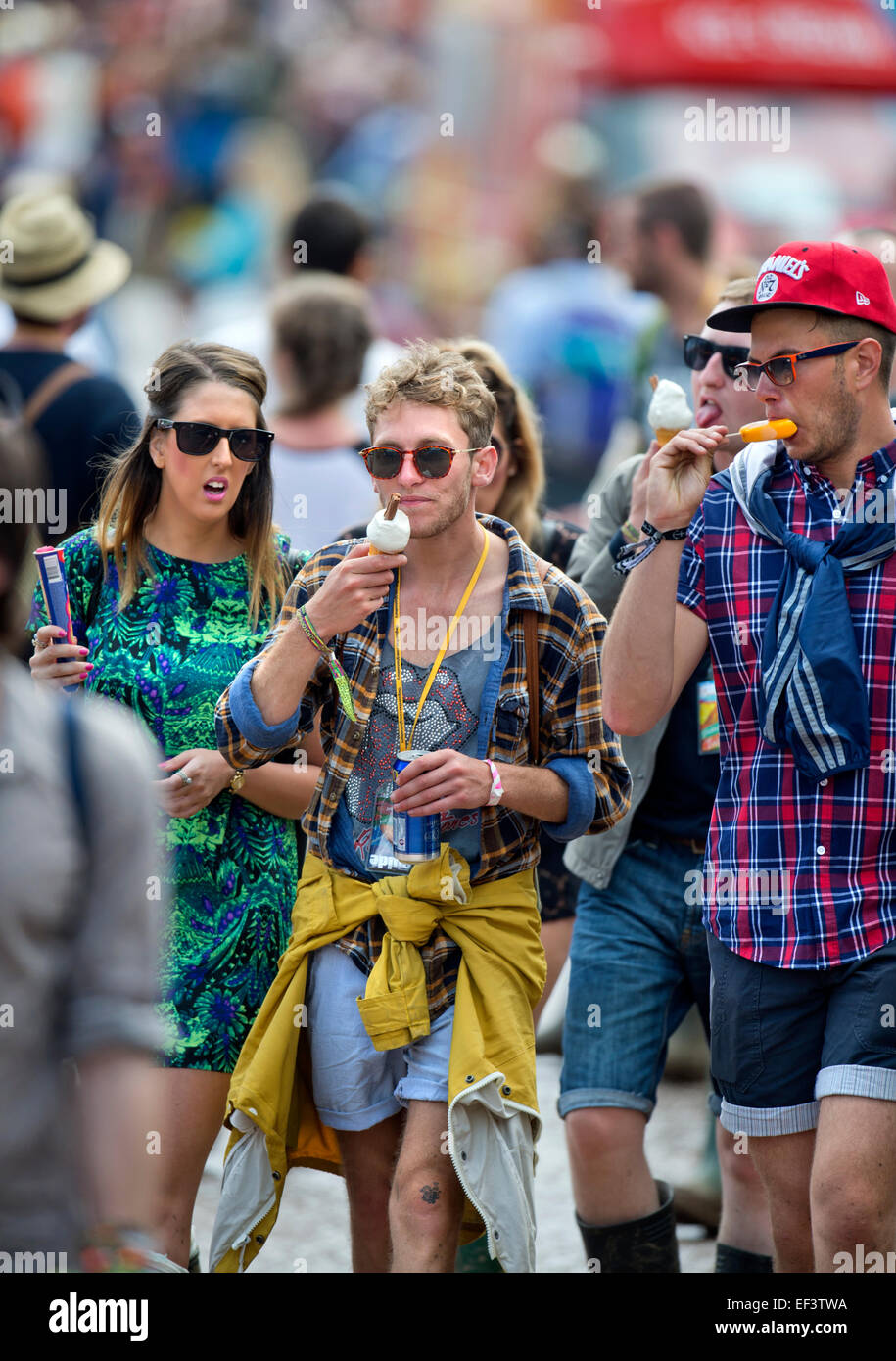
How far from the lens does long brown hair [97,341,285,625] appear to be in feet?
14.3

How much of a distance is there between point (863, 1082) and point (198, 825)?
1569 mm

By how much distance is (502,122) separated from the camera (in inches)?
590

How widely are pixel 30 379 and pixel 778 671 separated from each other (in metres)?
3.22

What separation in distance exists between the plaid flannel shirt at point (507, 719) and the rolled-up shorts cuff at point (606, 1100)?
27.7 inches

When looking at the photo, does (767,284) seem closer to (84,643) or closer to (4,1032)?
(84,643)

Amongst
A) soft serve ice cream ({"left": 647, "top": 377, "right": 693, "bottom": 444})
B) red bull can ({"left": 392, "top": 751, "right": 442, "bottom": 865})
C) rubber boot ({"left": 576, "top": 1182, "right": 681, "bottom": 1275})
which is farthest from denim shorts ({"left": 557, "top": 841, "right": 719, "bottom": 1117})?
soft serve ice cream ({"left": 647, "top": 377, "right": 693, "bottom": 444})

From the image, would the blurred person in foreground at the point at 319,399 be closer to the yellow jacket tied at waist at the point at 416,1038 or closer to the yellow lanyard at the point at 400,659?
the yellow lanyard at the point at 400,659

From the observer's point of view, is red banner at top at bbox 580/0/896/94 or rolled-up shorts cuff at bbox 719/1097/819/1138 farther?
red banner at top at bbox 580/0/896/94

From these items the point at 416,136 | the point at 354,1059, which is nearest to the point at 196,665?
the point at 354,1059

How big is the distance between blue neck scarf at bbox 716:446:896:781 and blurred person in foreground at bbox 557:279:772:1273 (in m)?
0.63

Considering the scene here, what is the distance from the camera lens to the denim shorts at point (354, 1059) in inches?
148

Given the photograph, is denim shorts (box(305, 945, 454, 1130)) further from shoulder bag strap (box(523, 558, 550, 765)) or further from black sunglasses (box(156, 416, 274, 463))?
black sunglasses (box(156, 416, 274, 463))

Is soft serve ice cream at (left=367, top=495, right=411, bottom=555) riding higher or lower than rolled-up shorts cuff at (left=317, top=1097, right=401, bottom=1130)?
higher
